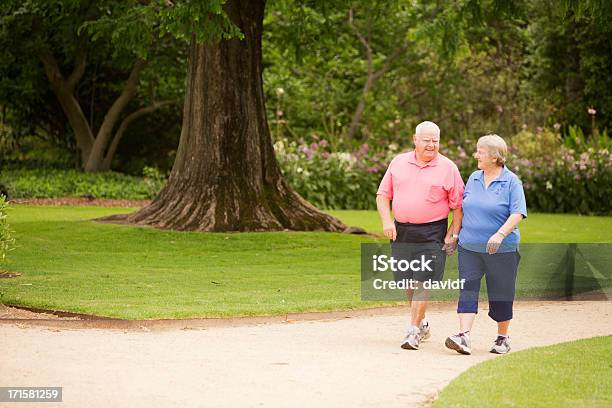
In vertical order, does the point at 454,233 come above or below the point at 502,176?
below

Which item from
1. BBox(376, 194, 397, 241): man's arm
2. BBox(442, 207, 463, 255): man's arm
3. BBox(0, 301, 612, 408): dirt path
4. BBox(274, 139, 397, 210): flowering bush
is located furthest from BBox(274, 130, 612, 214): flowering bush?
BBox(376, 194, 397, 241): man's arm

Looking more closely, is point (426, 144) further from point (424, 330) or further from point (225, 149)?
point (225, 149)

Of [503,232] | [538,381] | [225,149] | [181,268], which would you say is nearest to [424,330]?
[503,232]

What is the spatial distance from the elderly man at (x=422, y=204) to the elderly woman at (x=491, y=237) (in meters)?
0.15

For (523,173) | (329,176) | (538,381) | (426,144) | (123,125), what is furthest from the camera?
(123,125)

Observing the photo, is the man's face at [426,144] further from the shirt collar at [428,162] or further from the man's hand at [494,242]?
the man's hand at [494,242]

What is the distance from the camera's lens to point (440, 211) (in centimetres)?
870

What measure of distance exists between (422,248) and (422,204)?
0.34 m

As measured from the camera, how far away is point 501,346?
8.66 meters

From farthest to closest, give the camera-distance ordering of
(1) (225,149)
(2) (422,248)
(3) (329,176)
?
(3) (329,176), (1) (225,149), (2) (422,248)

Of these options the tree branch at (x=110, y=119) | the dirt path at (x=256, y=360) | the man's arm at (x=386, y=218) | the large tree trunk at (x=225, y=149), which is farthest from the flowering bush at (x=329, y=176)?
the man's arm at (x=386, y=218)

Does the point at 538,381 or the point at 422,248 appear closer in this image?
the point at 538,381

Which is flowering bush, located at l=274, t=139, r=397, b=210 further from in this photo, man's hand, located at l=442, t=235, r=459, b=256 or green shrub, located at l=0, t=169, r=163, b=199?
man's hand, located at l=442, t=235, r=459, b=256

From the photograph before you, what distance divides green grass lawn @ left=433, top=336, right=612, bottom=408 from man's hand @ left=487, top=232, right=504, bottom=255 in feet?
2.56
